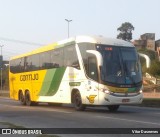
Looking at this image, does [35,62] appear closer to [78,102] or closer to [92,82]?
[78,102]

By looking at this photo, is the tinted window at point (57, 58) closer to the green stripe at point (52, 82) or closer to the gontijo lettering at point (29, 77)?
the green stripe at point (52, 82)

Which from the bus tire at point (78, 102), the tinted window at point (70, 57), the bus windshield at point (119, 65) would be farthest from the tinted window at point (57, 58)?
the bus windshield at point (119, 65)

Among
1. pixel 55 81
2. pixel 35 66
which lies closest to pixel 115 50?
pixel 55 81

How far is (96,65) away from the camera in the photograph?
873 inches

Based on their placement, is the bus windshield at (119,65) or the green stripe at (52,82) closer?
the bus windshield at (119,65)

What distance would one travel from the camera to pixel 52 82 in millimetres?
27047

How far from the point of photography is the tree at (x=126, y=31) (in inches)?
5310

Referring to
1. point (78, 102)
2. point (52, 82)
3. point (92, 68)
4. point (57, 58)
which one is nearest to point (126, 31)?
point (52, 82)

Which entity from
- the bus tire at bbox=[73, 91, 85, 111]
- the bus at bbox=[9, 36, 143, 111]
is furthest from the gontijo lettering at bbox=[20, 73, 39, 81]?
the bus tire at bbox=[73, 91, 85, 111]

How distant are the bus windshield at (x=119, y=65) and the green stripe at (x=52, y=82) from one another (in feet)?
11.7

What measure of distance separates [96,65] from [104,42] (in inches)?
52.9

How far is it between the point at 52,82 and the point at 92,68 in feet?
16.9

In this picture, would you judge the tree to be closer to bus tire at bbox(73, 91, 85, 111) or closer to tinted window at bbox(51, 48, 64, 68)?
tinted window at bbox(51, 48, 64, 68)

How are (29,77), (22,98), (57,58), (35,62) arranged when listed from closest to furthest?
(57,58)
(35,62)
(29,77)
(22,98)
